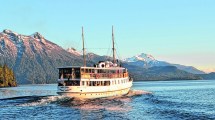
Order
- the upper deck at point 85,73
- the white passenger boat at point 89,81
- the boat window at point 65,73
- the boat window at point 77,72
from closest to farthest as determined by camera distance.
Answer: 1. the white passenger boat at point 89,81
2. the boat window at point 65,73
3. the upper deck at point 85,73
4. the boat window at point 77,72

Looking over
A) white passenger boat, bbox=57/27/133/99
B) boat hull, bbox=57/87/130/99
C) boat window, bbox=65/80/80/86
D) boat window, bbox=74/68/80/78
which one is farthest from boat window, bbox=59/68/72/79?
boat hull, bbox=57/87/130/99

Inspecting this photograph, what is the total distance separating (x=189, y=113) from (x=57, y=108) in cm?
2565

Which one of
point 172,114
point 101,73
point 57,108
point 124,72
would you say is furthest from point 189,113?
point 124,72

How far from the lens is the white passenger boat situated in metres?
96.9

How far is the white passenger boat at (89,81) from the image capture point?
96.9 m

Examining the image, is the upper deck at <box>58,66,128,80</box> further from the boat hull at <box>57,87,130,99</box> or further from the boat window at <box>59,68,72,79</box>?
the boat hull at <box>57,87,130,99</box>

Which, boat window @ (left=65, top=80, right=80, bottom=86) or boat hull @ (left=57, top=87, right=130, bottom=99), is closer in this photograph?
boat hull @ (left=57, top=87, right=130, bottom=99)

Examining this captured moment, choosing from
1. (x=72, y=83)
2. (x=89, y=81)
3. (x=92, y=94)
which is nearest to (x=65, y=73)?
(x=72, y=83)

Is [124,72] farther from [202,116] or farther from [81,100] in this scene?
[202,116]

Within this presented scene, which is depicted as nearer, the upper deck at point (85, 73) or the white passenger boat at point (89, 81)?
the white passenger boat at point (89, 81)

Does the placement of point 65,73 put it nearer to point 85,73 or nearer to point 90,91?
point 85,73

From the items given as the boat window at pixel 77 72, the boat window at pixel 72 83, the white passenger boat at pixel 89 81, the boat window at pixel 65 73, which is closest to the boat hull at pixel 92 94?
the white passenger boat at pixel 89 81

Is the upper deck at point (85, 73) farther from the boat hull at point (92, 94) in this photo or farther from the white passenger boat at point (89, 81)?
the boat hull at point (92, 94)

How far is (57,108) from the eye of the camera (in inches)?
3125
